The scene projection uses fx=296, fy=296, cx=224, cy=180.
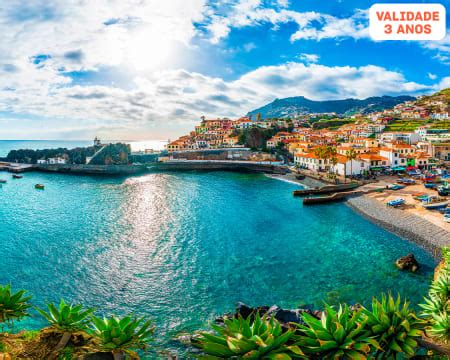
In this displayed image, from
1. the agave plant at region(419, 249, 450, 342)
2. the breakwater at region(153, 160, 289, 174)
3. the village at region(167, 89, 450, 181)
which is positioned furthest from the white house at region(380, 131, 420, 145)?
the agave plant at region(419, 249, 450, 342)

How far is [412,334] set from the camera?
22.6 feet

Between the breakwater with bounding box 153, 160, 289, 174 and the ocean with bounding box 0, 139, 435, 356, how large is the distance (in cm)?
3466

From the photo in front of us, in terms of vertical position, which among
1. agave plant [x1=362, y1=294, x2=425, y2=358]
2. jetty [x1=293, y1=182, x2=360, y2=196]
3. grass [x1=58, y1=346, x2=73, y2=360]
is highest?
agave plant [x1=362, y1=294, x2=425, y2=358]

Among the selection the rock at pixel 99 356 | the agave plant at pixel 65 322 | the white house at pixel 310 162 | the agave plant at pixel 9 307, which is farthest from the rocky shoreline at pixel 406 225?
the agave plant at pixel 9 307

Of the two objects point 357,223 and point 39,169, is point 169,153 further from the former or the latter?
point 357,223

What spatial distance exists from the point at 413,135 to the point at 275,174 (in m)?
50.8

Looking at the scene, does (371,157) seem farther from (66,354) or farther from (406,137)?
(66,354)

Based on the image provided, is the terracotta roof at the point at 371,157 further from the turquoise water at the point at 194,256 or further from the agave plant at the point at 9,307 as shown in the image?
the agave plant at the point at 9,307

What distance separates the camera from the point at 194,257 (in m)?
27.2

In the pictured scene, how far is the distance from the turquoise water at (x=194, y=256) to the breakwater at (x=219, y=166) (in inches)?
1357

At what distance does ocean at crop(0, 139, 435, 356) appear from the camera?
66.1ft

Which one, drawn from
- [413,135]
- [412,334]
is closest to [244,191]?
[412,334]

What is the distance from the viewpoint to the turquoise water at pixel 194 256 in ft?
66.7

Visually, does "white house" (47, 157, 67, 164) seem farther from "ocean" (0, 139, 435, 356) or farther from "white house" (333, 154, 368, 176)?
"white house" (333, 154, 368, 176)
